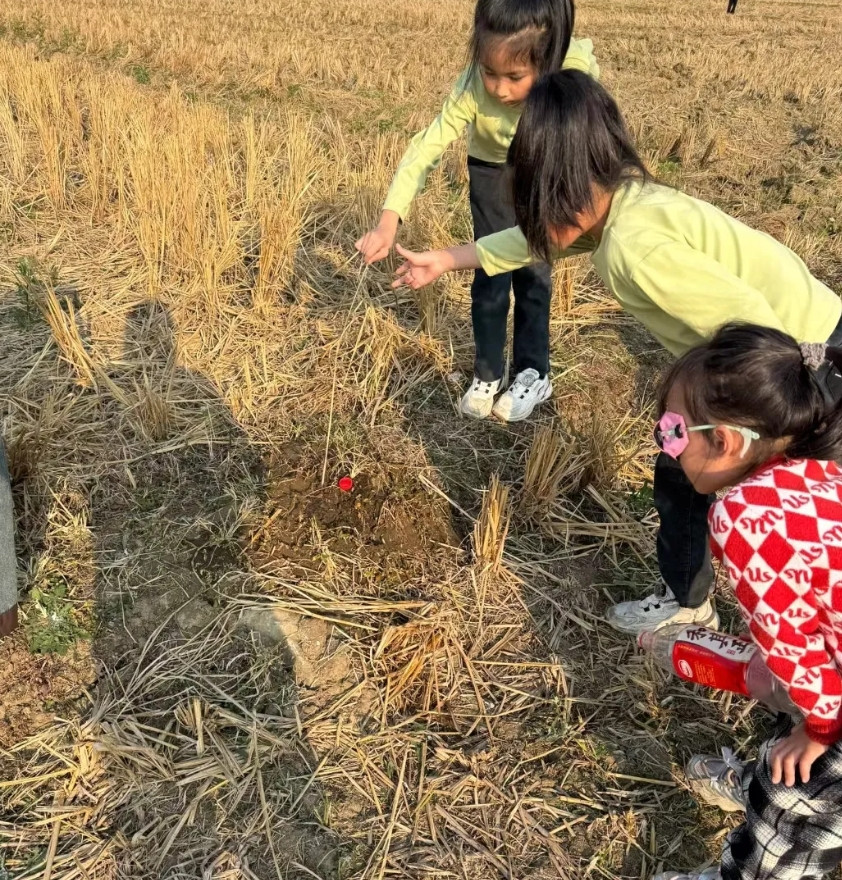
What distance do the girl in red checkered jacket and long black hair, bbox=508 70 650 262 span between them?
1.61 ft

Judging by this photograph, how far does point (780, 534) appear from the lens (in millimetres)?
1024

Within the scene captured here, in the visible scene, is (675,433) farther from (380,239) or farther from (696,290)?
(380,239)

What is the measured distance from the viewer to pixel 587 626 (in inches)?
77.9

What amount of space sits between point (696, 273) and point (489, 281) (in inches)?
42.6

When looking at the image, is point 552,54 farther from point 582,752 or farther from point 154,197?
point 154,197

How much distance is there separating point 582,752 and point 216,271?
7.77 ft

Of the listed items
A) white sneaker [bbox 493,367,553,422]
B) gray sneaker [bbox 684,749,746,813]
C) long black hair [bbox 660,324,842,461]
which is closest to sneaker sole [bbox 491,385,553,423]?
white sneaker [bbox 493,367,553,422]

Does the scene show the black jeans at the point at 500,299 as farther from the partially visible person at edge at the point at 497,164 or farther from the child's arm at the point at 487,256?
the child's arm at the point at 487,256

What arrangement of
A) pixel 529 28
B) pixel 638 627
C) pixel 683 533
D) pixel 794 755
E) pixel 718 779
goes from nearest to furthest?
pixel 794 755 < pixel 718 779 < pixel 683 533 < pixel 529 28 < pixel 638 627

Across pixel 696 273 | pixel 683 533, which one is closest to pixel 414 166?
pixel 696 273

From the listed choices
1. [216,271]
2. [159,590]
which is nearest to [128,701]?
[159,590]

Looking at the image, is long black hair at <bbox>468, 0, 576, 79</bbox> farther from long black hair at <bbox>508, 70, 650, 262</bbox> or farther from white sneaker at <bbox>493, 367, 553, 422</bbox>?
white sneaker at <bbox>493, 367, 553, 422</bbox>

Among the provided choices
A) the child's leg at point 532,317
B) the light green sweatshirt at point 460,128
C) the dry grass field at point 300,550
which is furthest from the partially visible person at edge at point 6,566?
the child's leg at point 532,317

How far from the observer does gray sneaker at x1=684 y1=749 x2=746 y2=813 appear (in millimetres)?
1512
